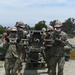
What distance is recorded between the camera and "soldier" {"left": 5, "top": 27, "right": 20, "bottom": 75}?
11.8 metres

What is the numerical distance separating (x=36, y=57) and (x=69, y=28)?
86286mm

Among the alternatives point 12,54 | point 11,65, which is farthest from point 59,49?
point 11,65

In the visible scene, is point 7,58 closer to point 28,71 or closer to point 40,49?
point 40,49

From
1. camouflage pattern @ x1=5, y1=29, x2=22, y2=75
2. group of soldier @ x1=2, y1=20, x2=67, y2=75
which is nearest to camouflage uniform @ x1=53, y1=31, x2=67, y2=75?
group of soldier @ x1=2, y1=20, x2=67, y2=75

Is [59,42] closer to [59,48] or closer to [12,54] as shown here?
[59,48]

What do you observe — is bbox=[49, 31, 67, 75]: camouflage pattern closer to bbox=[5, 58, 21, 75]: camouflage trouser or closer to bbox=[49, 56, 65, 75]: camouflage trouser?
bbox=[49, 56, 65, 75]: camouflage trouser

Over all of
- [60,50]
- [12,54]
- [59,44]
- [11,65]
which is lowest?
[11,65]

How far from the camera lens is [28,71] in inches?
624

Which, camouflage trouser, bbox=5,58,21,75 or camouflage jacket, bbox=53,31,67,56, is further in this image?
camouflage trouser, bbox=5,58,21,75

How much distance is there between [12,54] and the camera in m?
11.9

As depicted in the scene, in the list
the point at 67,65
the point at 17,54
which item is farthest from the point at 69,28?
the point at 17,54

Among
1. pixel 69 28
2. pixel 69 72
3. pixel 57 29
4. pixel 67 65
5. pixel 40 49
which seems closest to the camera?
pixel 57 29

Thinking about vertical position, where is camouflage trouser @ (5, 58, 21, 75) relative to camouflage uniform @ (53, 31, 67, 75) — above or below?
below

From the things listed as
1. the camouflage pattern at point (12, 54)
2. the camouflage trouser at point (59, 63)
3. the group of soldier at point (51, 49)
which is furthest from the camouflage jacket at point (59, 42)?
the camouflage pattern at point (12, 54)
